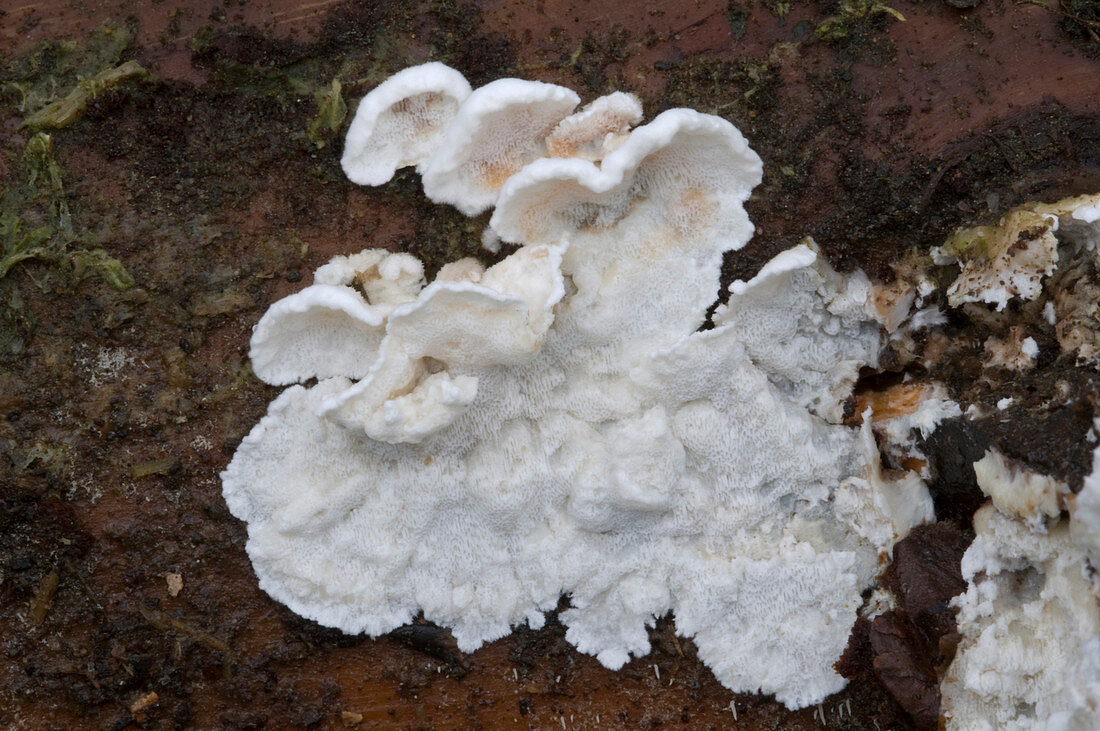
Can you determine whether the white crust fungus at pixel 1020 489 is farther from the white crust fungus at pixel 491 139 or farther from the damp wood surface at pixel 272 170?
the white crust fungus at pixel 491 139

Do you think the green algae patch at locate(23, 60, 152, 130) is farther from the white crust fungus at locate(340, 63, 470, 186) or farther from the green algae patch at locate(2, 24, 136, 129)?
the white crust fungus at locate(340, 63, 470, 186)

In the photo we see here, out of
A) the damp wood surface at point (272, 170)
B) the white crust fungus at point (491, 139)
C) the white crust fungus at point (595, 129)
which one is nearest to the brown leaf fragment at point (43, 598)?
the damp wood surface at point (272, 170)

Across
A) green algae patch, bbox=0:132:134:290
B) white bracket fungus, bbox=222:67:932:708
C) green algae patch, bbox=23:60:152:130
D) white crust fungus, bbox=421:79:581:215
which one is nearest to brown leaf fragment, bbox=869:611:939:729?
white bracket fungus, bbox=222:67:932:708

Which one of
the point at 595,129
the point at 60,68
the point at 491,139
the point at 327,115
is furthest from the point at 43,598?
the point at 595,129

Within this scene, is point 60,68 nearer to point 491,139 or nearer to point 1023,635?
point 491,139

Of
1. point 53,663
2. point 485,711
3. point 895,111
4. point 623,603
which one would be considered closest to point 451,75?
point 895,111

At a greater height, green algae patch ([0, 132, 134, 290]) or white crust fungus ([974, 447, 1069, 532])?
green algae patch ([0, 132, 134, 290])
